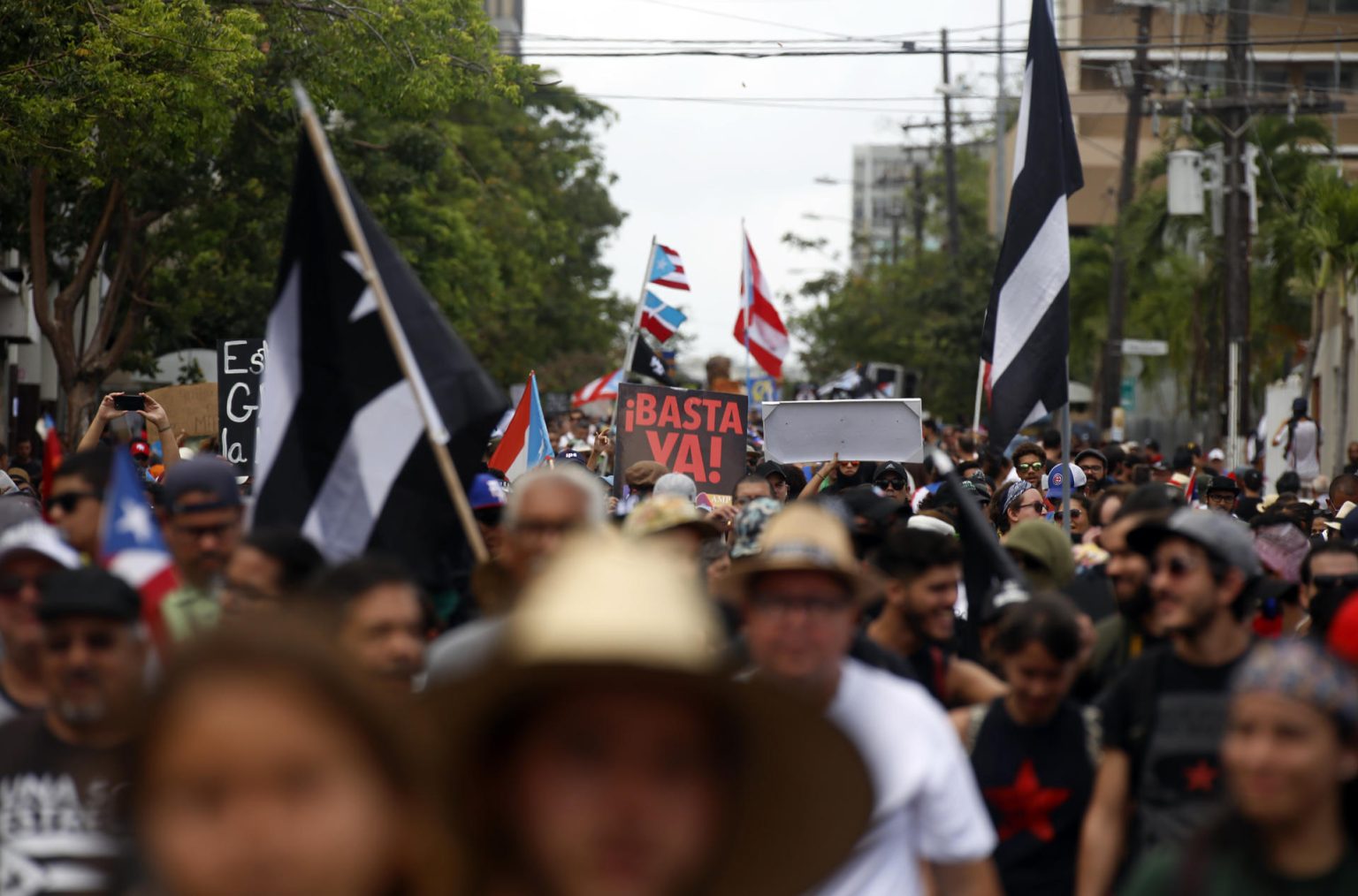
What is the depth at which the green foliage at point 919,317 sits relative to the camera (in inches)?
2048

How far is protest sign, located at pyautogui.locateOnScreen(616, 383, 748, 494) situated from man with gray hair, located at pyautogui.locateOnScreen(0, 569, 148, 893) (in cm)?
953

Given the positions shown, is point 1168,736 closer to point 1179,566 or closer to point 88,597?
point 1179,566

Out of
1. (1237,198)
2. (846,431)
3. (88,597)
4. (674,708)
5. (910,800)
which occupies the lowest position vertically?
(910,800)

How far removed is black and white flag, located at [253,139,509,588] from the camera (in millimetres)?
6359

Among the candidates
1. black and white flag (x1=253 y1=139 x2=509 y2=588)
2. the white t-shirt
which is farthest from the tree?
the white t-shirt

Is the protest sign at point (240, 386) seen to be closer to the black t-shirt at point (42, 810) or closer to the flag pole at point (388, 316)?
the flag pole at point (388, 316)

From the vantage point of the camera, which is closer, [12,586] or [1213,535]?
[12,586]

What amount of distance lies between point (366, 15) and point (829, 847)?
69.3 ft

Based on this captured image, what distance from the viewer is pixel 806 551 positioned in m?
4.20

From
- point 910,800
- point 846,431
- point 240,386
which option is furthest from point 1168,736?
point 846,431

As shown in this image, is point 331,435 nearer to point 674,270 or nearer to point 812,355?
point 674,270

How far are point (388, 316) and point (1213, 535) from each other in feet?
8.33

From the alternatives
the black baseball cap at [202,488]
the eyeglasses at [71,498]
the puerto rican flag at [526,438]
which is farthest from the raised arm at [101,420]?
the puerto rican flag at [526,438]

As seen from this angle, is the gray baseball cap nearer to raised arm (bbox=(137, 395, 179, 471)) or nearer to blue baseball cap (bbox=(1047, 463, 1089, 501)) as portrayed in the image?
raised arm (bbox=(137, 395, 179, 471))
